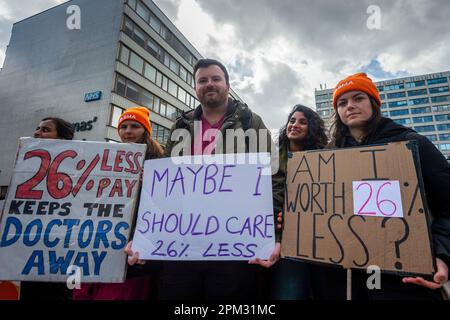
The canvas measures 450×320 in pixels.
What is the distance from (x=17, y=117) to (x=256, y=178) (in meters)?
26.4

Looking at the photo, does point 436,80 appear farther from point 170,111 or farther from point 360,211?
point 360,211

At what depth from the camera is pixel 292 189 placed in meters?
1.53

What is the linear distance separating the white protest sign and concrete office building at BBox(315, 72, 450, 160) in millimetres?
60366

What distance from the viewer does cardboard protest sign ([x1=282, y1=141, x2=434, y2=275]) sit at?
3.84 feet

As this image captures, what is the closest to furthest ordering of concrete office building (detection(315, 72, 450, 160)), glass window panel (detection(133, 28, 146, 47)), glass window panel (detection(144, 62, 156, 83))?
glass window panel (detection(133, 28, 146, 47)), glass window panel (detection(144, 62, 156, 83)), concrete office building (detection(315, 72, 450, 160))

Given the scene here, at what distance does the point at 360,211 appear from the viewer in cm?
129

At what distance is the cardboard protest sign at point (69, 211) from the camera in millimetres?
1604

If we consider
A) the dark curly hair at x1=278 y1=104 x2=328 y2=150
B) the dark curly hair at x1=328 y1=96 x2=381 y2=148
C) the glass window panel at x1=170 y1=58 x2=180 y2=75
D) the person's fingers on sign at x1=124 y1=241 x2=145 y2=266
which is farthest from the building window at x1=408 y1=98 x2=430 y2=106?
the person's fingers on sign at x1=124 y1=241 x2=145 y2=266

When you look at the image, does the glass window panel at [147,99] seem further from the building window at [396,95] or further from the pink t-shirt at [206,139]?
the building window at [396,95]

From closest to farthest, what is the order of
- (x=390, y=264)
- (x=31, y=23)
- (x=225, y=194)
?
(x=390, y=264) < (x=225, y=194) < (x=31, y=23)

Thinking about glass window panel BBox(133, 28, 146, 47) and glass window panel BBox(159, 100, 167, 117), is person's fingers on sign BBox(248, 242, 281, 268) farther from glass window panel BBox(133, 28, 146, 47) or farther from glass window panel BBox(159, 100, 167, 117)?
glass window panel BBox(133, 28, 146, 47)

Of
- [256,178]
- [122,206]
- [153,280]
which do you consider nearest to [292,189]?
[256,178]

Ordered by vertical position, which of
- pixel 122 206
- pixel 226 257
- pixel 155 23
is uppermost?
pixel 155 23
